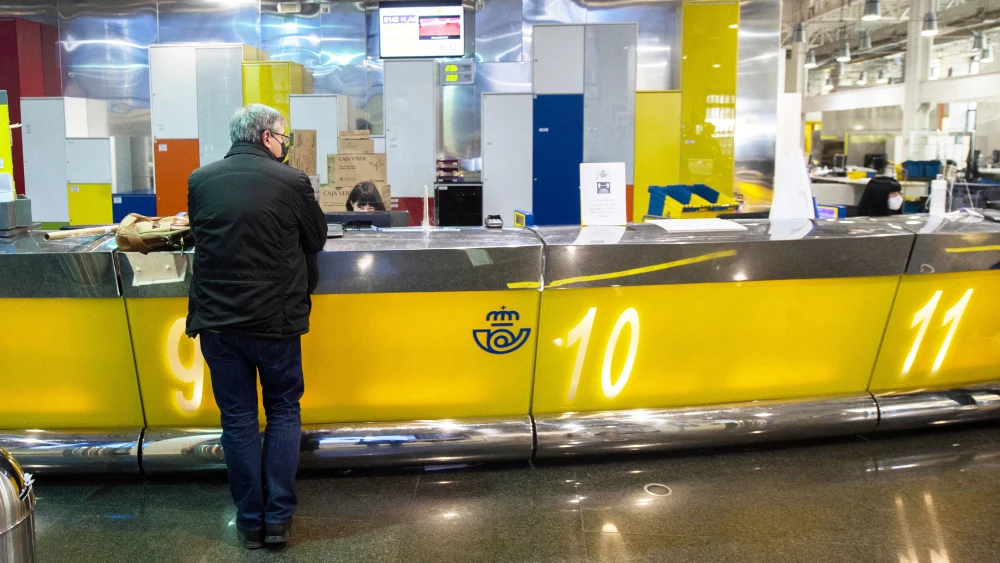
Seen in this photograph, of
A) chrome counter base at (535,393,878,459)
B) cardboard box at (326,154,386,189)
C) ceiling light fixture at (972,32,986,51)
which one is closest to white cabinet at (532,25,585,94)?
cardboard box at (326,154,386,189)

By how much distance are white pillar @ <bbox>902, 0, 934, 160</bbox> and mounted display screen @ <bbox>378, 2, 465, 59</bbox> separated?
9.57 metres

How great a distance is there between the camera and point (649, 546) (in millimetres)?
2723

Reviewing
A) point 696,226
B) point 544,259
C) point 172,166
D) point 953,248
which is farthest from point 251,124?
point 172,166

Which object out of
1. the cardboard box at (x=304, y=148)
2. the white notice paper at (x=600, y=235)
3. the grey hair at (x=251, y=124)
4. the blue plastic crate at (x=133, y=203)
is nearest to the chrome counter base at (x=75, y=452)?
the grey hair at (x=251, y=124)

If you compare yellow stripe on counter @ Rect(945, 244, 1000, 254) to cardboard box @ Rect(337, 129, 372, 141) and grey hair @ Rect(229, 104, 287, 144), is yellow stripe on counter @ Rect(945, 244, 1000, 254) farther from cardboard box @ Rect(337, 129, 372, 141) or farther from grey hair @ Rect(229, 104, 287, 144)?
cardboard box @ Rect(337, 129, 372, 141)

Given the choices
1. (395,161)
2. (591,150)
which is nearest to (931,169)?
(591,150)

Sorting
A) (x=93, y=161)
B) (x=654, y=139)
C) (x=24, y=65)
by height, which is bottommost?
(x=93, y=161)

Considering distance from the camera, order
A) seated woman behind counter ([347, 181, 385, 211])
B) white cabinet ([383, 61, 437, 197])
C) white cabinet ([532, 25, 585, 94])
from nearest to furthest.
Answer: seated woman behind counter ([347, 181, 385, 211]), white cabinet ([532, 25, 585, 94]), white cabinet ([383, 61, 437, 197])

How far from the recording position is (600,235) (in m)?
3.45

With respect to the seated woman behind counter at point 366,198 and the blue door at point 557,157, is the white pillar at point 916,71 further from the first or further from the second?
the seated woman behind counter at point 366,198

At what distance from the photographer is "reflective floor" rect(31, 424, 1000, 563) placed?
2.69m

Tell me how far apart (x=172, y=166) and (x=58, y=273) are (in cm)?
649

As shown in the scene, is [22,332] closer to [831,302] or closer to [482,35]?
[831,302]

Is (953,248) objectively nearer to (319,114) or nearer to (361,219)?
(361,219)
